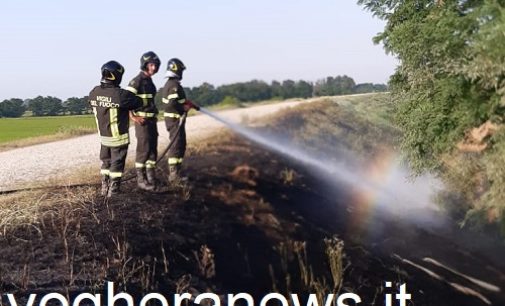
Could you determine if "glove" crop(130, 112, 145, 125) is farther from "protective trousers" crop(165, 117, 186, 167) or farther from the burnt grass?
the burnt grass

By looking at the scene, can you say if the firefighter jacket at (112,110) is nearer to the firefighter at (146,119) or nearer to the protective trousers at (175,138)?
the firefighter at (146,119)

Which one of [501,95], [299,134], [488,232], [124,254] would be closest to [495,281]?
[488,232]

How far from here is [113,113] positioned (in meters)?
9.45

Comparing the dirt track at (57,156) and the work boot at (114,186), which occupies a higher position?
the work boot at (114,186)

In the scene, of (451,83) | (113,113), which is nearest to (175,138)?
(113,113)

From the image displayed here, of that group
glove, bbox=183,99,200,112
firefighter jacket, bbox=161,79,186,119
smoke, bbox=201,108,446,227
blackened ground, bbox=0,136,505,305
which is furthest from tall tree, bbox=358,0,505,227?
firefighter jacket, bbox=161,79,186,119

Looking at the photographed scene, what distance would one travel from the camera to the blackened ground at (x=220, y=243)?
7402 mm

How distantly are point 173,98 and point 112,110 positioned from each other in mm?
1764

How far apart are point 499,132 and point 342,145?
→ 43.4 feet

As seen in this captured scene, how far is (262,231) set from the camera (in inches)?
437

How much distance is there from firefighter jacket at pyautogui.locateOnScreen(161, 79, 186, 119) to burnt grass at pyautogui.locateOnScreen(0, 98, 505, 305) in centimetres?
150

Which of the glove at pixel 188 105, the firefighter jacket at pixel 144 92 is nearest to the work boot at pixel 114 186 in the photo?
the firefighter jacket at pixel 144 92

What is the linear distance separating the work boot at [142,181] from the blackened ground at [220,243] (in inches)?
7.1

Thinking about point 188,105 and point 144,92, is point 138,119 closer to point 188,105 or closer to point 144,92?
point 144,92
